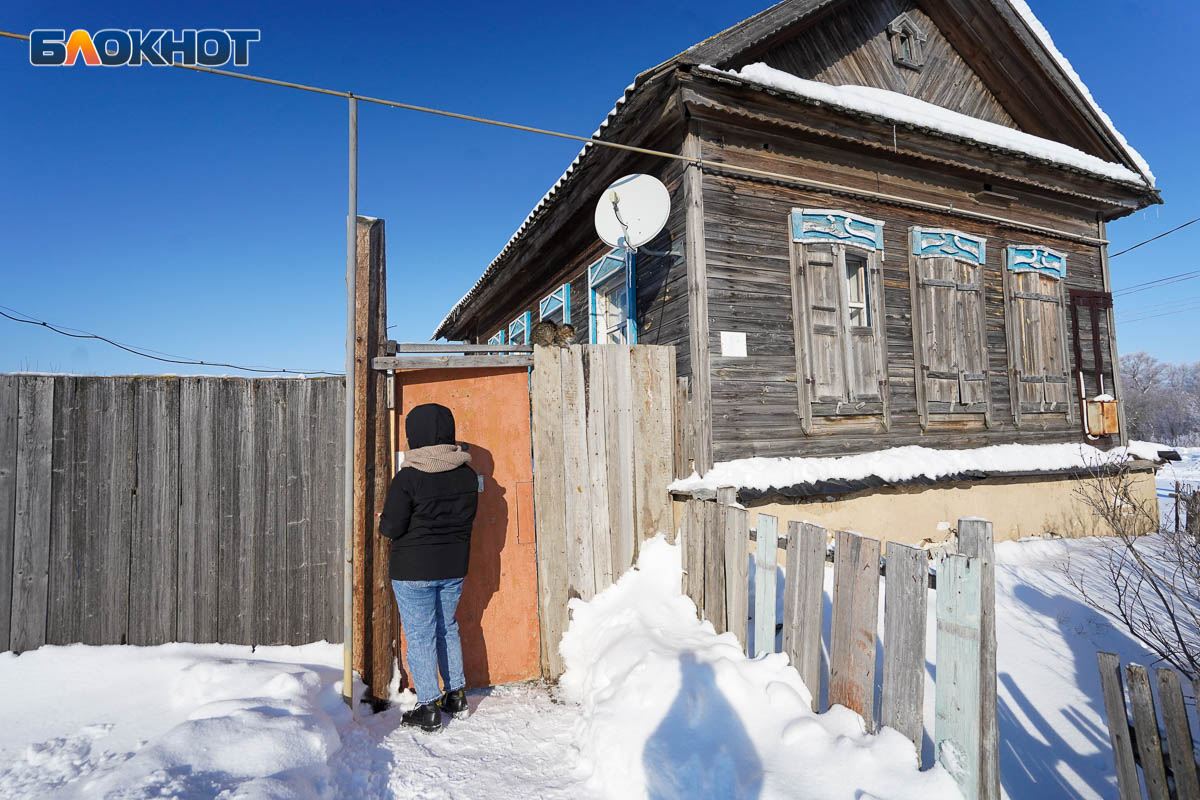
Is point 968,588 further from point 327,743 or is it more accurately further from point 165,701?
point 165,701

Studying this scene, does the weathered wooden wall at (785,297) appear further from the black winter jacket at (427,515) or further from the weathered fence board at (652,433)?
the black winter jacket at (427,515)

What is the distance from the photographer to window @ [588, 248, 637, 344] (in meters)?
6.82

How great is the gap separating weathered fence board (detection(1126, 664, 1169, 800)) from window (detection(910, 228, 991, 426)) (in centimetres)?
534

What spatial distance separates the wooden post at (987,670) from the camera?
2.12 meters

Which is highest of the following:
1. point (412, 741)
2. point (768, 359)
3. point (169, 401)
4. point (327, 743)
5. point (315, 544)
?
point (768, 359)

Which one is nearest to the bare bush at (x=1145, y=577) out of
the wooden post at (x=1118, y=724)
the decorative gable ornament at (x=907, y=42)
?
the wooden post at (x=1118, y=724)

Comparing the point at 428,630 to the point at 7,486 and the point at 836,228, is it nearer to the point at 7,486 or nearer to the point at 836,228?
the point at 7,486

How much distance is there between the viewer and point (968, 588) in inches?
85.3

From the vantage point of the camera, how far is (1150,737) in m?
1.93

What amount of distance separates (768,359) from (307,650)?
189 inches

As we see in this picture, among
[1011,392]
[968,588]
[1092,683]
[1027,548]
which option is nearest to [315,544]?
A: [968,588]

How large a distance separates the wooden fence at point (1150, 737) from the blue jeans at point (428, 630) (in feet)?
10.4

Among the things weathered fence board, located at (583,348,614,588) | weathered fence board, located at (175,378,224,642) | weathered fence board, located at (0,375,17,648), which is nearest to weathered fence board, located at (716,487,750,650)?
weathered fence board, located at (583,348,614,588)

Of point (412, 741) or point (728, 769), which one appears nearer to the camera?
point (728, 769)
